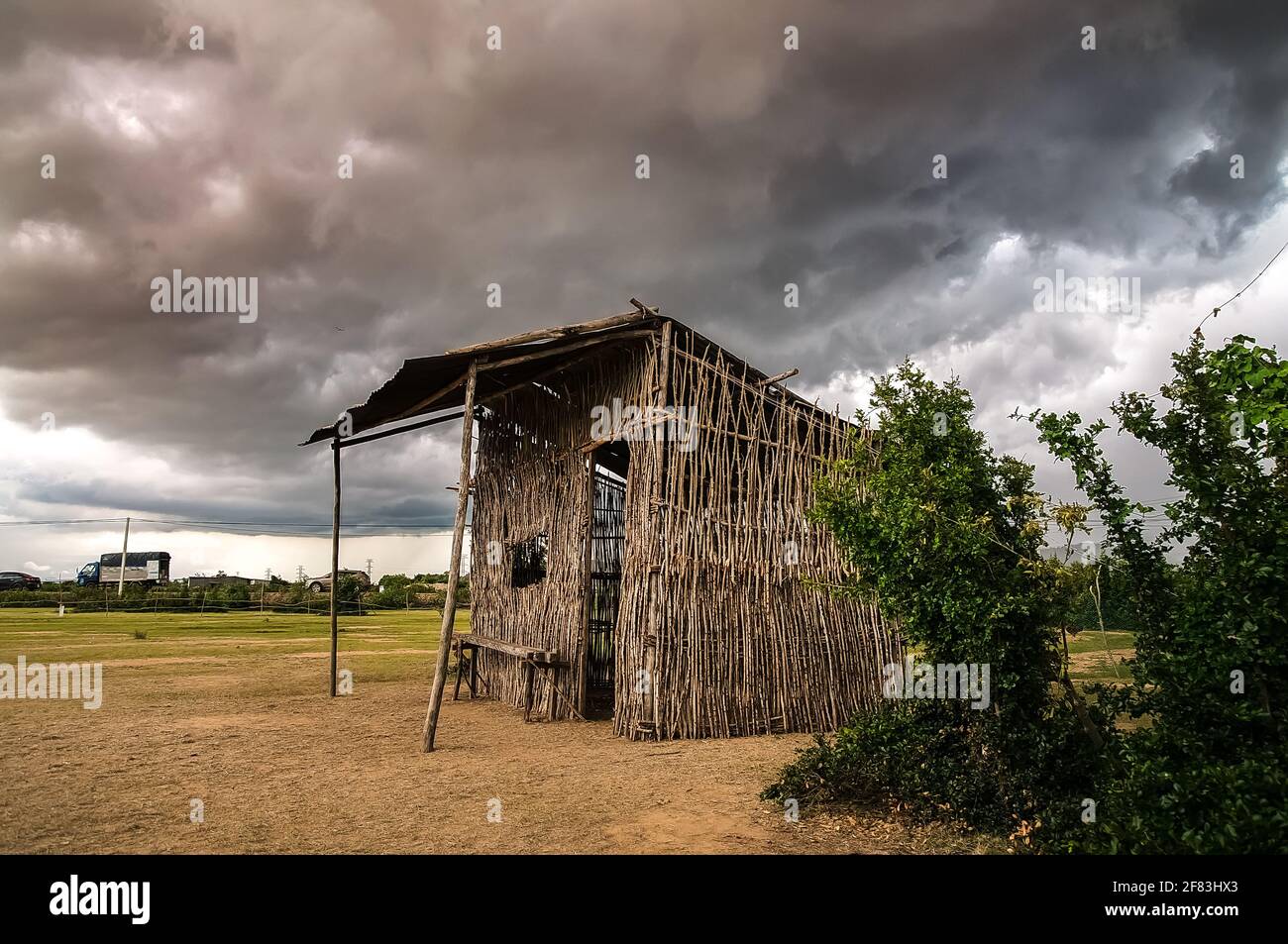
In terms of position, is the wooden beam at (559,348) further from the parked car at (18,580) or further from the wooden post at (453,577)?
the parked car at (18,580)

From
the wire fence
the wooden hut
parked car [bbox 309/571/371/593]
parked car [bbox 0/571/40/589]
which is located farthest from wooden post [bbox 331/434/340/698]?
parked car [bbox 0/571/40/589]

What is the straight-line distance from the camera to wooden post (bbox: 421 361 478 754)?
8805 millimetres

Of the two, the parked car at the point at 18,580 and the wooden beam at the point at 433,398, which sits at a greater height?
the wooden beam at the point at 433,398

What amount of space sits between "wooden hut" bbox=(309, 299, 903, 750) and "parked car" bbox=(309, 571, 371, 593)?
3491 cm

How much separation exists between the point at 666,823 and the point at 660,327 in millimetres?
6449

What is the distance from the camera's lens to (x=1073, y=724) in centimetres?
612

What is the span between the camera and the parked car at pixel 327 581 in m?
43.9

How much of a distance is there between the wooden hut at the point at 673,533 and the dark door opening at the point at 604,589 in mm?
100

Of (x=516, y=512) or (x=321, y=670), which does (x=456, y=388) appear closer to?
(x=516, y=512)

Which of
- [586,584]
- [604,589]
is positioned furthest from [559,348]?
[604,589]

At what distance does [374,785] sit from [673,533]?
178 inches

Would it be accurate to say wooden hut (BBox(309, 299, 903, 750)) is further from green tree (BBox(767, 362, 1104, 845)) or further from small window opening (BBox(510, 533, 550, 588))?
green tree (BBox(767, 362, 1104, 845))

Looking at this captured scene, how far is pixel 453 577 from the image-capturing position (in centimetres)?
902

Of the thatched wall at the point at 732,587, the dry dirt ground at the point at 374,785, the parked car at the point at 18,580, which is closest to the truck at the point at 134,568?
the parked car at the point at 18,580
